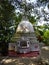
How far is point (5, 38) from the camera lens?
14.4m

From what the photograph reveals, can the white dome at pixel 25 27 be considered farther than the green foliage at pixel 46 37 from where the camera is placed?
No

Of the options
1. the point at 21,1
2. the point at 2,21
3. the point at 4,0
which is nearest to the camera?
the point at 4,0

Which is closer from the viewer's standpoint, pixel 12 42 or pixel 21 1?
pixel 21 1

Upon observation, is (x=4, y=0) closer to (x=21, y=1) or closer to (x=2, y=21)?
(x=21, y=1)

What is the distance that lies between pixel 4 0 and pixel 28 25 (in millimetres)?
6181

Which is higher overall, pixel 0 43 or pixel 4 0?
pixel 4 0

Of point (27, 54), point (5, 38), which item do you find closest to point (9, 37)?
point (5, 38)

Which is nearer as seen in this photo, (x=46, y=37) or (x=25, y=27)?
(x=25, y=27)

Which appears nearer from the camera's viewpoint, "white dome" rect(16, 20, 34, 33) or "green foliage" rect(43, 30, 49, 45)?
"white dome" rect(16, 20, 34, 33)

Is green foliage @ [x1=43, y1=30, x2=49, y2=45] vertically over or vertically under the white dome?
under

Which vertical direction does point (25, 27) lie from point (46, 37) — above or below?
above

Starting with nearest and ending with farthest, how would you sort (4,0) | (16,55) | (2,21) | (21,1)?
(4,0) → (21,1) → (2,21) → (16,55)

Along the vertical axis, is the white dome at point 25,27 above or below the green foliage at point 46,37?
above

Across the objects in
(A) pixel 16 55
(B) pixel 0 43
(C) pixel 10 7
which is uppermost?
(C) pixel 10 7
